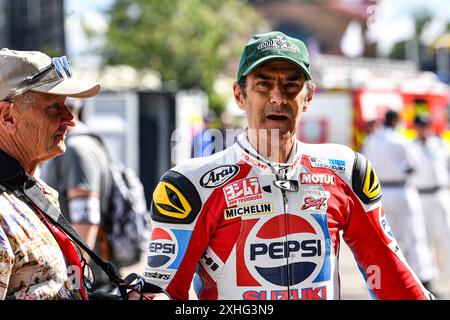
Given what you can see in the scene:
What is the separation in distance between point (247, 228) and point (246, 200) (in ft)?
0.31

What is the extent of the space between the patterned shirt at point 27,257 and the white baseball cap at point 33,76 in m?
0.34

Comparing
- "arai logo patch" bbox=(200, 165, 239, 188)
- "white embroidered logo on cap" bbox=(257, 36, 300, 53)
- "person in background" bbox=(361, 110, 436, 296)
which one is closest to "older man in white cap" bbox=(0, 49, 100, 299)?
"arai logo patch" bbox=(200, 165, 239, 188)

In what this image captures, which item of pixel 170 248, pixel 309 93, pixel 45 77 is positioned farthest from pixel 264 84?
pixel 45 77

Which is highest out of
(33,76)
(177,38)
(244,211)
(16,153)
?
(177,38)

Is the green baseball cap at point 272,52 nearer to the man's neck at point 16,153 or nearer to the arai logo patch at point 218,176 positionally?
the arai logo patch at point 218,176

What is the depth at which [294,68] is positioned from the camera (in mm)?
2898

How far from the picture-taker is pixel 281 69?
289 centimetres

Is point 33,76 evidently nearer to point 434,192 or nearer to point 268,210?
point 268,210

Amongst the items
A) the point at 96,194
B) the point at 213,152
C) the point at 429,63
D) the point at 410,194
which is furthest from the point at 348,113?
the point at 429,63

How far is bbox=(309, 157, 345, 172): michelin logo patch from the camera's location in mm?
2938

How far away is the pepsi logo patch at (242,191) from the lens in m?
2.82

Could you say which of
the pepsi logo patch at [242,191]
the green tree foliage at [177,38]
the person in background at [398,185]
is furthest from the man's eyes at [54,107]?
the green tree foliage at [177,38]

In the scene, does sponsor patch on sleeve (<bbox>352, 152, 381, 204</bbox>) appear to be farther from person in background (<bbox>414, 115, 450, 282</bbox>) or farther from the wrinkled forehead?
person in background (<bbox>414, 115, 450, 282</bbox>)
